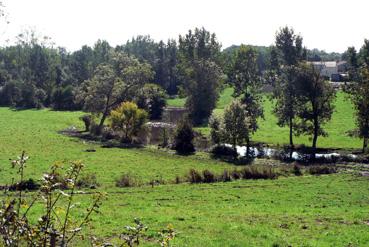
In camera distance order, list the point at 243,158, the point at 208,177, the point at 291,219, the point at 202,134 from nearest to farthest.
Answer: the point at 291,219 → the point at 208,177 → the point at 243,158 → the point at 202,134

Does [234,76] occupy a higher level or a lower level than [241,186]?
higher

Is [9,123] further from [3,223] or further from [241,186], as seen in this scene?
[3,223]

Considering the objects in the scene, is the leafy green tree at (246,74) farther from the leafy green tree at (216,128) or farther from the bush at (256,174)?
the bush at (256,174)

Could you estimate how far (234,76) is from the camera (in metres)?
88.9

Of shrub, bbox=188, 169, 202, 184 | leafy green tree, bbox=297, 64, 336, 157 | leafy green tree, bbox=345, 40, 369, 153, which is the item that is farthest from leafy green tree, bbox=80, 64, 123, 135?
shrub, bbox=188, 169, 202, 184

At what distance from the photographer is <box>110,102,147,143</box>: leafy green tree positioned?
215 feet

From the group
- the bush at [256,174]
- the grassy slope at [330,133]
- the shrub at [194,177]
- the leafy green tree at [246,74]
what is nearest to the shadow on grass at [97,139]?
the grassy slope at [330,133]

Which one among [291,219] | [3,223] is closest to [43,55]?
[291,219]

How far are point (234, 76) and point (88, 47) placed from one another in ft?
378

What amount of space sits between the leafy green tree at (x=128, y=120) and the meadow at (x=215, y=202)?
7.38 m

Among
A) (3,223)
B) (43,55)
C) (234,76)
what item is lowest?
(3,223)

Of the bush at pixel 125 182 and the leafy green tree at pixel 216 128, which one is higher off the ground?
the leafy green tree at pixel 216 128

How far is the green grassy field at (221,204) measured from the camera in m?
19.3

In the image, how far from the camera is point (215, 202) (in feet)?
95.0
